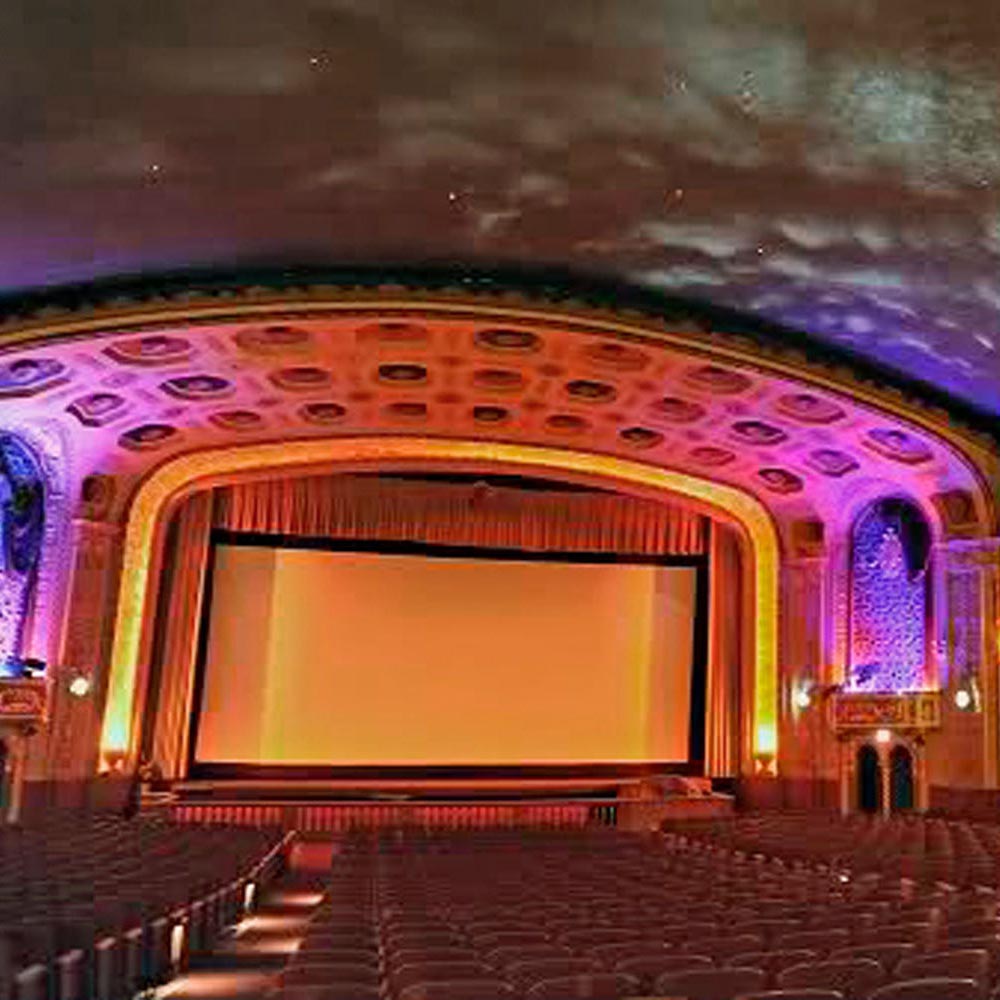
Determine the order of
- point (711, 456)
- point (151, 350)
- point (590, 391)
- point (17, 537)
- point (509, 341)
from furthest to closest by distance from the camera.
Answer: point (711, 456) < point (17, 537) < point (590, 391) < point (509, 341) < point (151, 350)

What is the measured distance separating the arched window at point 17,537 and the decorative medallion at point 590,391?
8.47 m

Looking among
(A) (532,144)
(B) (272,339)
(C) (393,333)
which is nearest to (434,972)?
(A) (532,144)

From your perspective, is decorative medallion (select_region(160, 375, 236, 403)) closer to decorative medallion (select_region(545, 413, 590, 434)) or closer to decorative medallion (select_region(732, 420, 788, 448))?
decorative medallion (select_region(545, 413, 590, 434))

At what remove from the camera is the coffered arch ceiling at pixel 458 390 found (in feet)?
46.1

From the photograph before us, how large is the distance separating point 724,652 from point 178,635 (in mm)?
10558

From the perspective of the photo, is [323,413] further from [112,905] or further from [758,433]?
[112,905]

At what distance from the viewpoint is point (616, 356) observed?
15.6 metres

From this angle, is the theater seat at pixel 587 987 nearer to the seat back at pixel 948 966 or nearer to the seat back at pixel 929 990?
the seat back at pixel 929 990

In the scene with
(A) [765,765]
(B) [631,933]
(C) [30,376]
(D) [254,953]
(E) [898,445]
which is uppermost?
(E) [898,445]

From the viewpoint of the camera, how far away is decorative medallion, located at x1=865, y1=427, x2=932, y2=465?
16.7 m

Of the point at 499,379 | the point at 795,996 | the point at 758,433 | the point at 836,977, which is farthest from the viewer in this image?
the point at 758,433

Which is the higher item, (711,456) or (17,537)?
(711,456)

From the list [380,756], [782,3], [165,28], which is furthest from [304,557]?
[782,3]

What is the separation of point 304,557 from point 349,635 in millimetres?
1705
